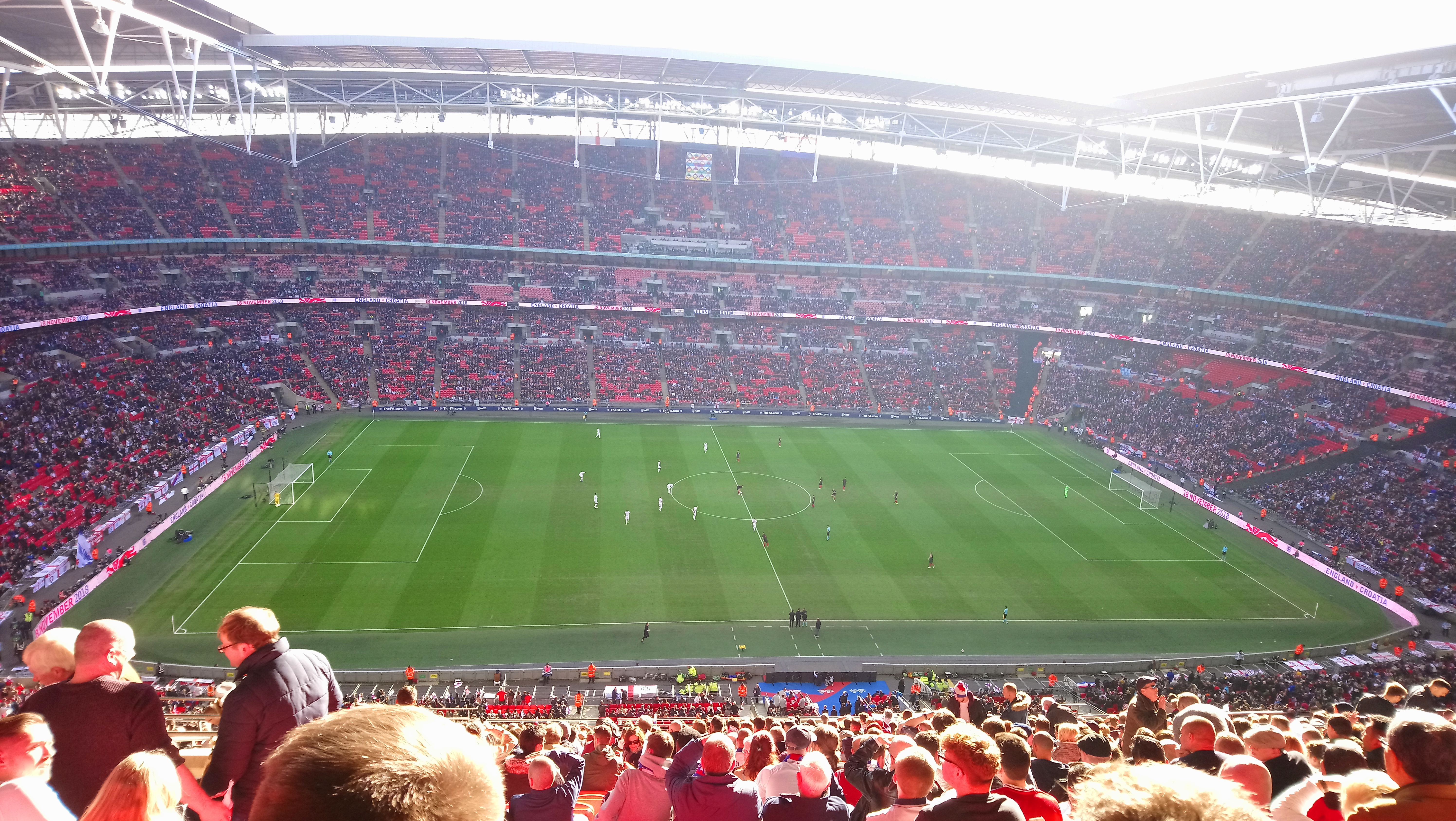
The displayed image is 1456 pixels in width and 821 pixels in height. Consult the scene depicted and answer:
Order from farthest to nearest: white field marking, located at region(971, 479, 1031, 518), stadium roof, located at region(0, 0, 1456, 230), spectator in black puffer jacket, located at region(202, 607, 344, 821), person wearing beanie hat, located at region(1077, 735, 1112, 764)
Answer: white field marking, located at region(971, 479, 1031, 518), stadium roof, located at region(0, 0, 1456, 230), person wearing beanie hat, located at region(1077, 735, 1112, 764), spectator in black puffer jacket, located at region(202, 607, 344, 821)

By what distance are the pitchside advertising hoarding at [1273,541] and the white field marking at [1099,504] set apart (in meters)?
3.29

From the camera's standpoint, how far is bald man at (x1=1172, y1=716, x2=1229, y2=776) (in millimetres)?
6098

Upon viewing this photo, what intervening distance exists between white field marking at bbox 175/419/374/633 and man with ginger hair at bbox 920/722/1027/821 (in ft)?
93.8

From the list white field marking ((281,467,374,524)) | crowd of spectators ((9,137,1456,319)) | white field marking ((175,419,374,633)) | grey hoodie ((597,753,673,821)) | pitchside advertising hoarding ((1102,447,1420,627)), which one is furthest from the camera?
crowd of spectators ((9,137,1456,319))

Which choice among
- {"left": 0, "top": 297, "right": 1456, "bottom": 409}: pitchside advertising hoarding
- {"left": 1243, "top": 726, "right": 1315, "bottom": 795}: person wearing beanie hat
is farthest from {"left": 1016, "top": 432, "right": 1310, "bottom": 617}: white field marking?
{"left": 1243, "top": 726, "right": 1315, "bottom": 795}: person wearing beanie hat

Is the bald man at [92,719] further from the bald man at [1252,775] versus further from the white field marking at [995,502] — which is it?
the white field marking at [995,502]

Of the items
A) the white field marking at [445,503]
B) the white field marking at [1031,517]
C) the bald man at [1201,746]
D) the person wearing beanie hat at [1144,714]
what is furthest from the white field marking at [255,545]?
the white field marking at [1031,517]

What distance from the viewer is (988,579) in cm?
3219

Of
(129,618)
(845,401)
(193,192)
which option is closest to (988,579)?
(845,401)

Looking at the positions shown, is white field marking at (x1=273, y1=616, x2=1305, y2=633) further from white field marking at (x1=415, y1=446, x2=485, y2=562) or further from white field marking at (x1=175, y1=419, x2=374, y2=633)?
white field marking at (x1=415, y1=446, x2=485, y2=562)

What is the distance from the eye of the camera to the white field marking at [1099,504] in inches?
1544

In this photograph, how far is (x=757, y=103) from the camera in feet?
178

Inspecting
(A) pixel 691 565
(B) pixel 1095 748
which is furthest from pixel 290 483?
(B) pixel 1095 748

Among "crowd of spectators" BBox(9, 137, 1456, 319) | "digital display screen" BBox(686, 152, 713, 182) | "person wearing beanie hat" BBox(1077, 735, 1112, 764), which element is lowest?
"person wearing beanie hat" BBox(1077, 735, 1112, 764)
